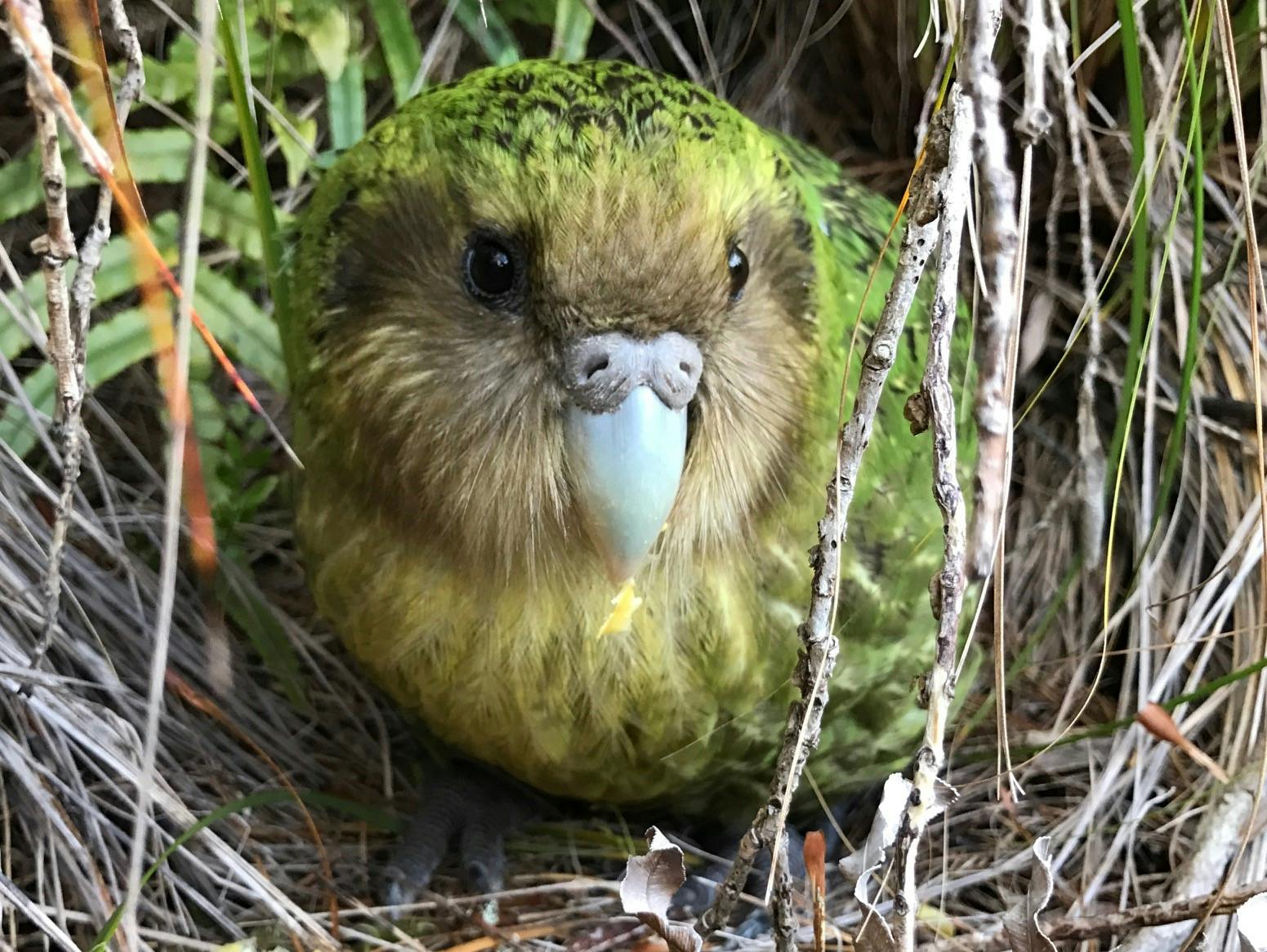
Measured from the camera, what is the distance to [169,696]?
1708mm

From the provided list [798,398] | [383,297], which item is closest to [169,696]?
[383,297]

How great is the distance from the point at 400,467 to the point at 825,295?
57cm

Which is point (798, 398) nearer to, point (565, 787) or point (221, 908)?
point (565, 787)

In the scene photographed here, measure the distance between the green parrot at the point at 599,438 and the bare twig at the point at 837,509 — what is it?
0.28m

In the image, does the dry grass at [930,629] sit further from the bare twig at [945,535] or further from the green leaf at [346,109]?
the bare twig at [945,535]

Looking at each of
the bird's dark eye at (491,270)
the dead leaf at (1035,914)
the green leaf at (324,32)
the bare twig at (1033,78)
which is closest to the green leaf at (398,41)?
the green leaf at (324,32)

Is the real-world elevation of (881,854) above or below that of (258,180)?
below

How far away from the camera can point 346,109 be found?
1.92m

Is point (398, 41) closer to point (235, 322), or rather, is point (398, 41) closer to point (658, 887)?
point (235, 322)

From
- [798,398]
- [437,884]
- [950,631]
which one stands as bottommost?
[437,884]

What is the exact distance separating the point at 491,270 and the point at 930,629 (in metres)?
0.83

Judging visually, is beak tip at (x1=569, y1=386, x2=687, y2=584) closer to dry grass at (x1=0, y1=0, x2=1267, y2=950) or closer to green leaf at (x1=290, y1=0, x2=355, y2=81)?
dry grass at (x1=0, y1=0, x2=1267, y2=950)

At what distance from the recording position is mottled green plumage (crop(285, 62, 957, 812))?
121cm

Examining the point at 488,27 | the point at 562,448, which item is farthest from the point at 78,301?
the point at 488,27
